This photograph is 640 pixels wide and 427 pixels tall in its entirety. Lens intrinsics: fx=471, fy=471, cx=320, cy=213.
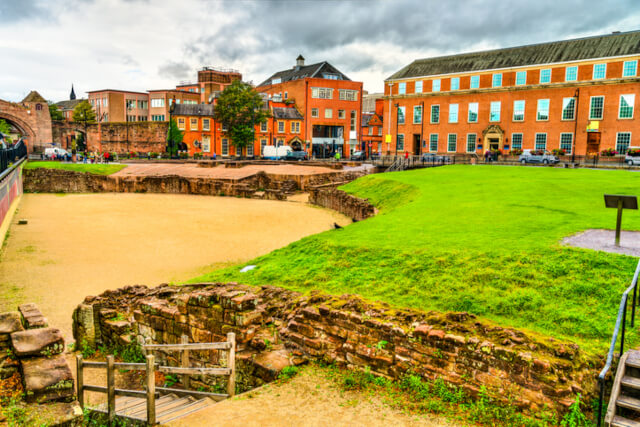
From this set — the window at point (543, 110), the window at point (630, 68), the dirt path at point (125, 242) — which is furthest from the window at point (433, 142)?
the dirt path at point (125, 242)

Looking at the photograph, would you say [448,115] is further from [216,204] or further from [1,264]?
[1,264]

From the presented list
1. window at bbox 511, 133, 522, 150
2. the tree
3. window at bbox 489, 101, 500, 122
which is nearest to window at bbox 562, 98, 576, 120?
window at bbox 511, 133, 522, 150

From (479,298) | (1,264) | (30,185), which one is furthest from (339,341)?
(30,185)

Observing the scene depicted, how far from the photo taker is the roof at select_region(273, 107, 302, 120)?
71.0 metres

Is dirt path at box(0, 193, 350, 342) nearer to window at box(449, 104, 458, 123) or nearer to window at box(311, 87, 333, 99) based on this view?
window at box(449, 104, 458, 123)

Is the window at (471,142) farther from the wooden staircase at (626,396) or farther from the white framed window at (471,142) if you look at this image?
the wooden staircase at (626,396)

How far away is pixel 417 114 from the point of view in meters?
60.0

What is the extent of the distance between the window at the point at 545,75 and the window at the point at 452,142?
36.4 feet

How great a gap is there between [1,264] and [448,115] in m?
50.9

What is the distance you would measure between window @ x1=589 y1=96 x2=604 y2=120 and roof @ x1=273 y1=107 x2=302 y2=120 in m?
39.5

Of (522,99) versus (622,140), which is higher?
(522,99)

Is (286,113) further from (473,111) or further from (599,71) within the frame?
(599,71)

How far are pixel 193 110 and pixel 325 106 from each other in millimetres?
20096

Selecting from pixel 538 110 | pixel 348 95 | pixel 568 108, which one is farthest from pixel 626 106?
pixel 348 95
